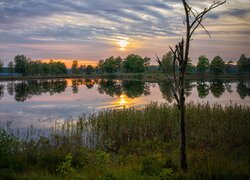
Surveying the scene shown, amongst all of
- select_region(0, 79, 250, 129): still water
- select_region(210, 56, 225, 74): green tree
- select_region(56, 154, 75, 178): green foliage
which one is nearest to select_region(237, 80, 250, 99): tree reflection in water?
select_region(0, 79, 250, 129): still water

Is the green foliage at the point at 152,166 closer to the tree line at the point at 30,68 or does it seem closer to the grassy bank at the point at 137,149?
the grassy bank at the point at 137,149

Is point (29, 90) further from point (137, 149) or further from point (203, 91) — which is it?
point (137, 149)

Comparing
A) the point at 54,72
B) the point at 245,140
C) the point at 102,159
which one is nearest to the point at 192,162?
the point at 102,159

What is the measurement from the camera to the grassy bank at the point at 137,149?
29.2 ft

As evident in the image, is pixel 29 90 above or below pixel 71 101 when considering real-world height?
above

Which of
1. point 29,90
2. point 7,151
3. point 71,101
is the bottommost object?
point 71,101

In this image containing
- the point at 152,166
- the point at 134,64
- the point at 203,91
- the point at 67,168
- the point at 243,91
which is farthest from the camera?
the point at 134,64

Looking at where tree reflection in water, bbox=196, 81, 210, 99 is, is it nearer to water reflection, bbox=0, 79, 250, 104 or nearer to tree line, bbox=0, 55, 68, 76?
water reflection, bbox=0, 79, 250, 104

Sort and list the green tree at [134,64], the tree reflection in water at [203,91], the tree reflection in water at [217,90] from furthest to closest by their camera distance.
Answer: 1. the green tree at [134,64]
2. the tree reflection in water at [217,90]
3. the tree reflection in water at [203,91]

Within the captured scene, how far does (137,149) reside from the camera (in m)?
15.2

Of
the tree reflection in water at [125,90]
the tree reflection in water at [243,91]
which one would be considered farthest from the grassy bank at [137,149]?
the tree reflection in water at [243,91]

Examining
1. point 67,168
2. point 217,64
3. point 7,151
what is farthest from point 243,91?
point 217,64

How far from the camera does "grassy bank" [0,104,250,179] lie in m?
8.89

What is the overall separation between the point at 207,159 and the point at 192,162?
1.83 ft
